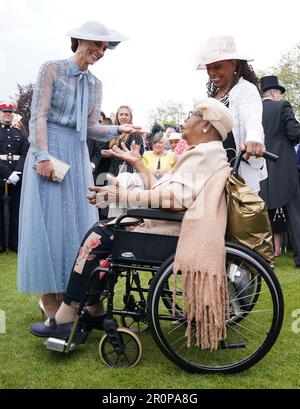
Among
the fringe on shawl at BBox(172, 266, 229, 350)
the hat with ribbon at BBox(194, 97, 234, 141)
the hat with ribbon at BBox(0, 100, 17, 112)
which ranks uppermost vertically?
the hat with ribbon at BBox(0, 100, 17, 112)

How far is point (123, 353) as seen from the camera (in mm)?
2875

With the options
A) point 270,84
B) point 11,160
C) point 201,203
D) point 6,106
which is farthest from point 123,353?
point 6,106

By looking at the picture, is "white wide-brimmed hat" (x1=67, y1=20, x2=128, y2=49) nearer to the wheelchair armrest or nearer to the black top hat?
the wheelchair armrest

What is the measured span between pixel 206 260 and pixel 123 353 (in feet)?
2.45

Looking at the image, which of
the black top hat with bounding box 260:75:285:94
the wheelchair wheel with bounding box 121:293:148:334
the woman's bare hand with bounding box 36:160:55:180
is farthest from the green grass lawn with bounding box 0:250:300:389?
the black top hat with bounding box 260:75:285:94

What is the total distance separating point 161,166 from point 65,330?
13.1 ft

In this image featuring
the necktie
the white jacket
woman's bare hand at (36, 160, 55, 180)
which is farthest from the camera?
the necktie

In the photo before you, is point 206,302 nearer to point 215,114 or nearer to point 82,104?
point 215,114

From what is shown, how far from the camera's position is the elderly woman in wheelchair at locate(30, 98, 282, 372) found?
261 centimetres

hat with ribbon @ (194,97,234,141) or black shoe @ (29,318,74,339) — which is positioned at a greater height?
hat with ribbon @ (194,97,234,141)

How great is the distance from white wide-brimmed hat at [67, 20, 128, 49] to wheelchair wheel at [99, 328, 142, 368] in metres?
1.78

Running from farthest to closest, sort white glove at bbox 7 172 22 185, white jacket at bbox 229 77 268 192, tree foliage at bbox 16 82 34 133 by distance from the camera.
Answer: tree foliage at bbox 16 82 34 133
white glove at bbox 7 172 22 185
white jacket at bbox 229 77 268 192

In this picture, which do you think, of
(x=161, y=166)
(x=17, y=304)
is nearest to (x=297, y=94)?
(x=161, y=166)

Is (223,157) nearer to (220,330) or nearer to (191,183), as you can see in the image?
(191,183)
